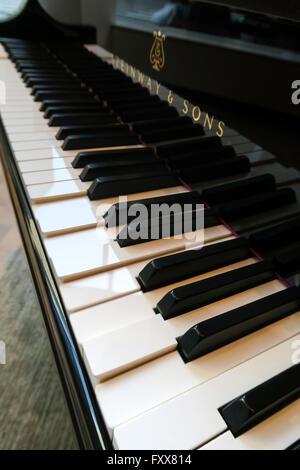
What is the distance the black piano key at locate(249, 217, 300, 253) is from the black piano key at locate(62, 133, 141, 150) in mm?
596

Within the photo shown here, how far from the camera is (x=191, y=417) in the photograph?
45cm

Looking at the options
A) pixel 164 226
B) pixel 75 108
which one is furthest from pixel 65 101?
pixel 164 226

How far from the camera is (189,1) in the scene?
0.88 m

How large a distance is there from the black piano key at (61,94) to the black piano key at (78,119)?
0.62 feet

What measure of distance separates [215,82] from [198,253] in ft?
1.50

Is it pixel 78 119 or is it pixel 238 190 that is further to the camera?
pixel 78 119

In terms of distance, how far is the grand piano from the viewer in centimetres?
47

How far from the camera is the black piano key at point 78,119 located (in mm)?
1155

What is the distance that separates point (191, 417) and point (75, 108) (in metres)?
1.13

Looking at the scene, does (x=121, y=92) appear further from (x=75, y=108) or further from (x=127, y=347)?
(x=127, y=347)

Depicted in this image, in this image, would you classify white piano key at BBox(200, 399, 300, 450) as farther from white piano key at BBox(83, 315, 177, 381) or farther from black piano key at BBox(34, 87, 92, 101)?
black piano key at BBox(34, 87, 92, 101)

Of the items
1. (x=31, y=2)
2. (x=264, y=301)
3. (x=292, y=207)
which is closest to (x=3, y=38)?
(x=31, y=2)

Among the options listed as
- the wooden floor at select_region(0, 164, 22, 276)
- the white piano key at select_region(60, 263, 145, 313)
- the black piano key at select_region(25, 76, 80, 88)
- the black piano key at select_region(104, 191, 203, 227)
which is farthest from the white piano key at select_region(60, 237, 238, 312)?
the wooden floor at select_region(0, 164, 22, 276)

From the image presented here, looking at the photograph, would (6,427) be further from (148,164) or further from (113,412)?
(148,164)
